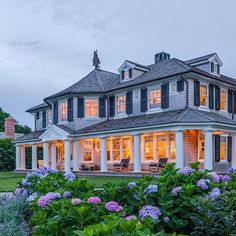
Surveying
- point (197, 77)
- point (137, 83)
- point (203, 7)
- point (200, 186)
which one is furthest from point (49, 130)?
point (200, 186)

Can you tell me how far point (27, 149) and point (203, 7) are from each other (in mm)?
20144

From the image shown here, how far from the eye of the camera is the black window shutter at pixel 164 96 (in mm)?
21117

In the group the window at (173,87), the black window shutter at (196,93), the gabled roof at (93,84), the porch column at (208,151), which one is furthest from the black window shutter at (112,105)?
the porch column at (208,151)

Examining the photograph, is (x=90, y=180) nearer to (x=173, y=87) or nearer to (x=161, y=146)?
(x=161, y=146)

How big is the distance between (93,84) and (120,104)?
3.05m

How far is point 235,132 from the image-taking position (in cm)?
2008

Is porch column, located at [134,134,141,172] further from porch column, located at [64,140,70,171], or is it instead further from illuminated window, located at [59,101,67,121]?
illuminated window, located at [59,101,67,121]

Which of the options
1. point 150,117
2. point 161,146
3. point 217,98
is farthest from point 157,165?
point 217,98

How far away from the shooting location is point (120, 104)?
80.4 ft

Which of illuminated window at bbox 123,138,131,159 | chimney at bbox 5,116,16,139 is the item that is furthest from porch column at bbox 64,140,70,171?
chimney at bbox 5,116,16,139

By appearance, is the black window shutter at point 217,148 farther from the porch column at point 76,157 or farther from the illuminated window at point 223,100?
the porch column at point 76,157

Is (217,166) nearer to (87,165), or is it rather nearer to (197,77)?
(197,77)

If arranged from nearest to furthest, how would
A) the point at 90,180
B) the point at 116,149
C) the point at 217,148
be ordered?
the point at 90,180 → the point at 217,148 → the point at 116,149

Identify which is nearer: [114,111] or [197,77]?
[197,77]
